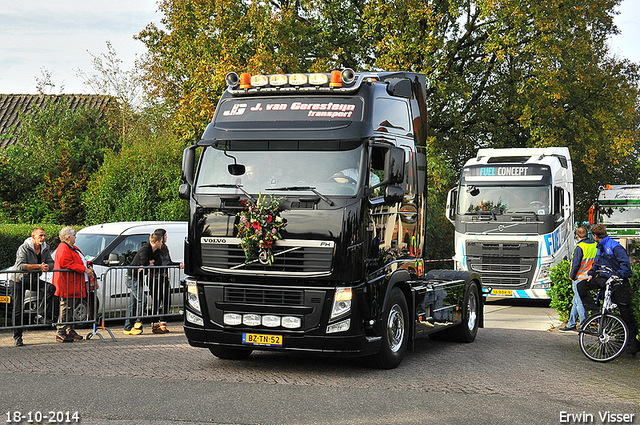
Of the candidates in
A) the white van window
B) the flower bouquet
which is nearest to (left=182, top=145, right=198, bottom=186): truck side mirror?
the flower bouquet

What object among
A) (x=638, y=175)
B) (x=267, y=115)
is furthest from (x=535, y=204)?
(x=638, y=175)

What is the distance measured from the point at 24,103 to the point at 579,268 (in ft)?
89.6

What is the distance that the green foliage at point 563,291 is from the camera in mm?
12695

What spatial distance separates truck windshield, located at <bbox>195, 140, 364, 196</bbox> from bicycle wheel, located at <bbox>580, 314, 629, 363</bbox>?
167 inches

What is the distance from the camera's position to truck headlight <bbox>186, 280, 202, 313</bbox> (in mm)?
8594

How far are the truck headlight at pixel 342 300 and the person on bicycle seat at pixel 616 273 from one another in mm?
4274

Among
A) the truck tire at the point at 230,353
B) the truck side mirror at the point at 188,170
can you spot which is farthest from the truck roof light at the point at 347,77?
the truck tire at the point at 230,353

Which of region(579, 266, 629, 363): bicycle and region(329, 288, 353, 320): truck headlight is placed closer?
region(329, 288, 353, 320): truck headlight

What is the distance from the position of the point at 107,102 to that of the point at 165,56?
9.63ft

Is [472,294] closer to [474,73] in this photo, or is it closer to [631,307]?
[631,307]

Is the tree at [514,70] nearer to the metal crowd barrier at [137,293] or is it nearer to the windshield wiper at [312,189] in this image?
the metal crowd barrier at [137,293]

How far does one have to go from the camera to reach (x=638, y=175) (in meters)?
36.5

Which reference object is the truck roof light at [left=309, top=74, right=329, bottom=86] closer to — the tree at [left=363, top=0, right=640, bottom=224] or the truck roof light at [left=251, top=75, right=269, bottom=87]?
the truck roof light at [left=251, top=75, right=269, bottom=87]

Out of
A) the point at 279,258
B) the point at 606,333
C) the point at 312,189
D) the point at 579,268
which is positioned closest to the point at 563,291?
the point at 579,268
